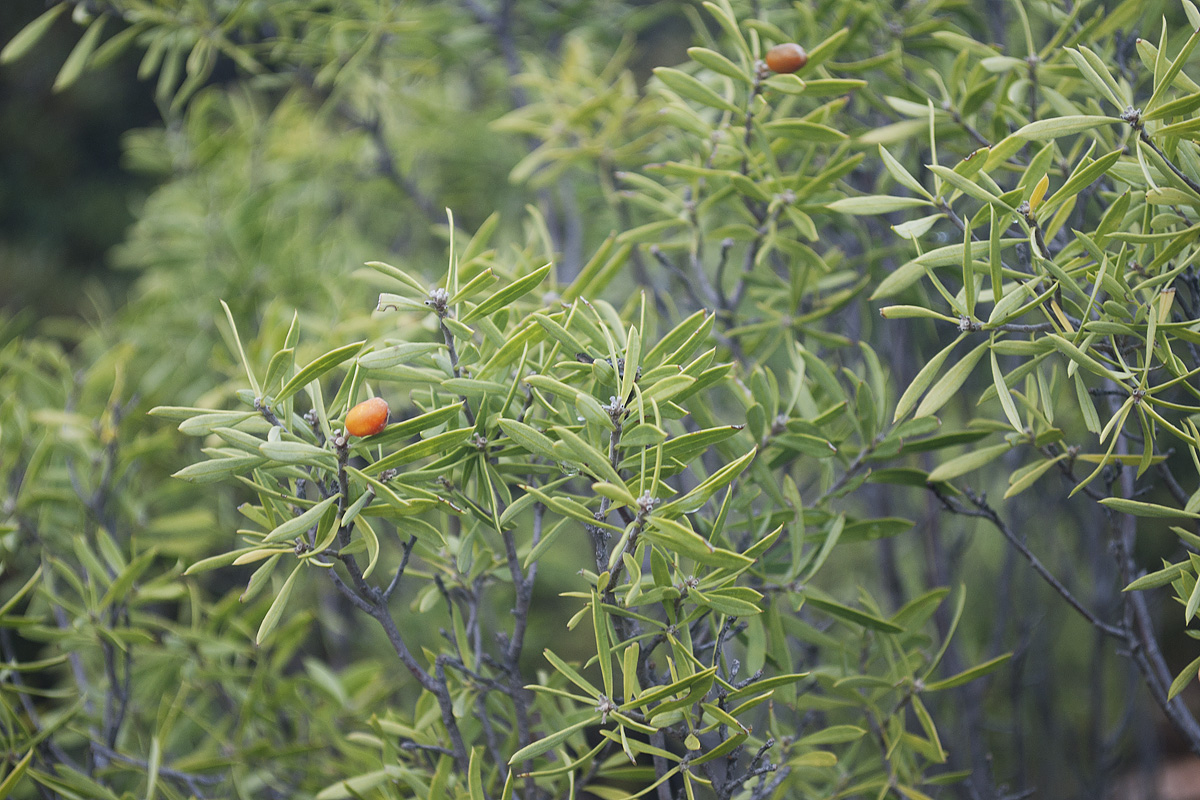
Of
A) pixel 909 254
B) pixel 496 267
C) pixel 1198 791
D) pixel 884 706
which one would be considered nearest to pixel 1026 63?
pixel 909 254

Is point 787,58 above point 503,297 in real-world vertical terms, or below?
above

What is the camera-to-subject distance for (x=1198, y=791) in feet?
5.03

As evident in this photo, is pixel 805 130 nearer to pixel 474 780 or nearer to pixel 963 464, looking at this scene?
pixel 963 464

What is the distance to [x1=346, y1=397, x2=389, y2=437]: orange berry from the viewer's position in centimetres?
48

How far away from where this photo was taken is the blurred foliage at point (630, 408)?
1.64 ft

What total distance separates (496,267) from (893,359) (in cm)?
65

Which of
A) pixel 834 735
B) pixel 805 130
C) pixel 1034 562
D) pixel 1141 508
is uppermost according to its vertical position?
pixel 805 130

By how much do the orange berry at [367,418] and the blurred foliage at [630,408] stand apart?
0.02 meters

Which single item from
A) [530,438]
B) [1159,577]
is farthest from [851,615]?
[530,438]

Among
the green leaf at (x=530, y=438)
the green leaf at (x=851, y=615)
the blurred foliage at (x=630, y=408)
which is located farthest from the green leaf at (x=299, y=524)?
the green leaf at (x=851, y=615)

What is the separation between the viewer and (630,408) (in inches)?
18.8

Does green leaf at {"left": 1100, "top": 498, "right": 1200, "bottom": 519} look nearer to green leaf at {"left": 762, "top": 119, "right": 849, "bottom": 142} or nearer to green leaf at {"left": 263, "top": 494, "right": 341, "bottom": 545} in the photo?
green leaf at {"left": 762, "top": 119, "right": 849, "bottom": 142}

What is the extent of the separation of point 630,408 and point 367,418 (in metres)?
0.17

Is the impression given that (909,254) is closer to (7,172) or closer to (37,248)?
(37,248)
